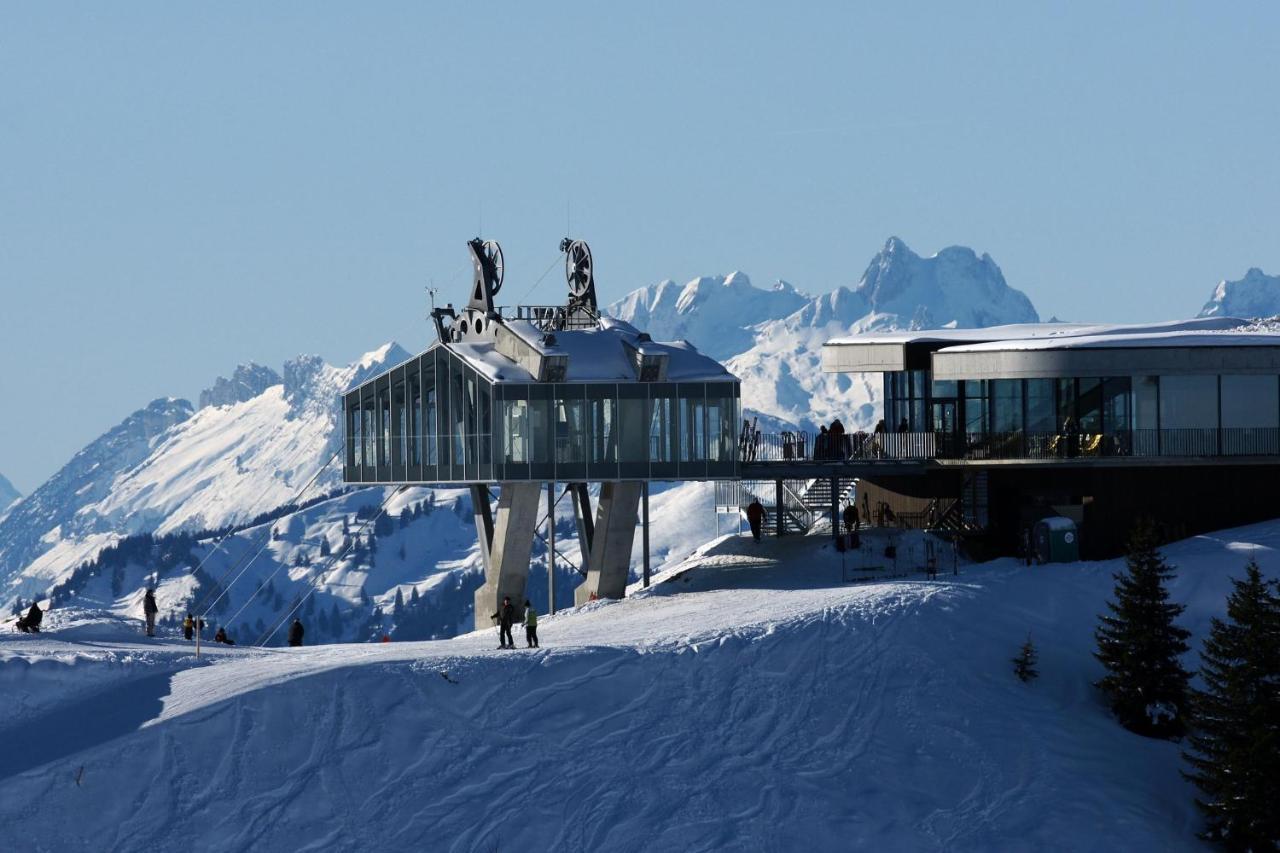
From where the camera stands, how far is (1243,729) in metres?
58.7

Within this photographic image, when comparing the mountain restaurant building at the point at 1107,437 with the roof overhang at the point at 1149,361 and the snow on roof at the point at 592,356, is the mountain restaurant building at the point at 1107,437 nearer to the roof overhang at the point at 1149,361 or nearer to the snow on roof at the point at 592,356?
the roof overhang at the point at 1149,361

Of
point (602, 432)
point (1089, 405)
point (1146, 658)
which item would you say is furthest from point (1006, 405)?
point (1146, 658)

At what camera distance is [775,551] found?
287ft

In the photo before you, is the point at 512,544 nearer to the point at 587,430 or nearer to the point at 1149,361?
the point at 587,430

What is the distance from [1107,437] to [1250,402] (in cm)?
521

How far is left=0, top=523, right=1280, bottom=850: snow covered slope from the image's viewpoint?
57.8m

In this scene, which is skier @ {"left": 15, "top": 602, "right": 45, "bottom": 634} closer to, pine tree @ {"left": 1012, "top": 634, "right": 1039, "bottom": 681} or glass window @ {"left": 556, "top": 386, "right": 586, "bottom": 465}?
glass window @ {"left": 556, "top": 386, "right": 586, "bottom": 465}

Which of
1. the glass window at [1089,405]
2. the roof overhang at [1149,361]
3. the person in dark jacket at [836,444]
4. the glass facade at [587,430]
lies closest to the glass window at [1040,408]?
the roof overhang at [1149,361]

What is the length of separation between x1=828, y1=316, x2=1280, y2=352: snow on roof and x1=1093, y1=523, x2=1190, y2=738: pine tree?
18.0 meters

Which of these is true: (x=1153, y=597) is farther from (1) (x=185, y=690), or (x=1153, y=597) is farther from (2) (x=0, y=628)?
(2) (x=0, y=628)

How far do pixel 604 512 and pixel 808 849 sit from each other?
1176 inches

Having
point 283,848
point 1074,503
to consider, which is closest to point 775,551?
point 1074,503

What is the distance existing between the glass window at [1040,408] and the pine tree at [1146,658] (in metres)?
17.4

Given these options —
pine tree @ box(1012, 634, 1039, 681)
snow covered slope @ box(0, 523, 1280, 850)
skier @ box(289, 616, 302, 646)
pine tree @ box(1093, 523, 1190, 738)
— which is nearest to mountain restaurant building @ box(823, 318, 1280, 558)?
snow covered slope @ box(0, 523, 1280, 850)
